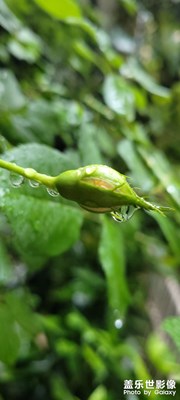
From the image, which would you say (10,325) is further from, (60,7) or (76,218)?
(60,7)

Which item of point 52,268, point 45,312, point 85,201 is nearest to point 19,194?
point 85,201

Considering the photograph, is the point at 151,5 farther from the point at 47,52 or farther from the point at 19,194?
the point at 19,194

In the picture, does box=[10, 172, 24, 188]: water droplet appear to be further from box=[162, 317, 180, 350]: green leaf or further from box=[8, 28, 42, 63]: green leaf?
box=[8, 28, 42, 63]: green leaf

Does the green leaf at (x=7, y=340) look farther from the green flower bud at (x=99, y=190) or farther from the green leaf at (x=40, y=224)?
the green flower bud at (x=99, y=190)

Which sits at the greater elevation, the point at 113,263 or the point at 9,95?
the point at 9,95

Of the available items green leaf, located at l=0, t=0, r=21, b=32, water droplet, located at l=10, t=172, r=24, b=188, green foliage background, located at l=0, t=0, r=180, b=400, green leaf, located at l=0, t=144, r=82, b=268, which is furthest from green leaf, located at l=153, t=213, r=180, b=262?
green leaf, located at l=0, t=0, r=21, b=32

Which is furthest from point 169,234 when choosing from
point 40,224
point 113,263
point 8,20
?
point 8,20
